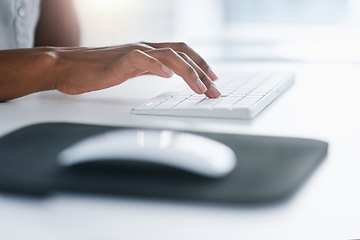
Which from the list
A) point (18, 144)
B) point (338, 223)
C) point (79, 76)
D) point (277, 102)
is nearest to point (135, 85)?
point (79, 76)

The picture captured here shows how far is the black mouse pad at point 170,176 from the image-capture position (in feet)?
1.43

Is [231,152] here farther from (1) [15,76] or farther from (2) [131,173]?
(1) [15,76]

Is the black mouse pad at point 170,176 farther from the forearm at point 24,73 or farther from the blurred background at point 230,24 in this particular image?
the blurred background at point 230,24

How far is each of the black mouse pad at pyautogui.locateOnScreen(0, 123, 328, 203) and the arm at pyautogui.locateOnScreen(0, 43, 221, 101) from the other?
1.09 feet

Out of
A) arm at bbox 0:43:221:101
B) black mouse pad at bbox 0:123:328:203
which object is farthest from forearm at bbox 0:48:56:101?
black mouse pad at bbox 0:123:328:203

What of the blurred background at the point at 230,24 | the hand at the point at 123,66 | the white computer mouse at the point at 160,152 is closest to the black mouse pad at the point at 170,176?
the white computer mouse at the point at 160,152

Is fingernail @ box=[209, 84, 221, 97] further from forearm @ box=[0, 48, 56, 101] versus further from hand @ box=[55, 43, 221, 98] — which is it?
forearm @ box=[0, 48, 56, 101]

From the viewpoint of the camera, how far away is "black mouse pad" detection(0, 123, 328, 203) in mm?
435

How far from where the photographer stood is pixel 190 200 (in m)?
0.42

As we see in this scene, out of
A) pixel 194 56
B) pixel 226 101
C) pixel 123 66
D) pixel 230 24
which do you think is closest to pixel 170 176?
pixel 226 101

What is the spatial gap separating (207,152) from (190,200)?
0.22ft

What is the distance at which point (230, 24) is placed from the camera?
350cm

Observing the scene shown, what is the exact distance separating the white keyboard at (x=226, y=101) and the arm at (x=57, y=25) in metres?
0.74

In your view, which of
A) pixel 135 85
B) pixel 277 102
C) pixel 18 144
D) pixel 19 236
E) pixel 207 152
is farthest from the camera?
pixel 135 85
